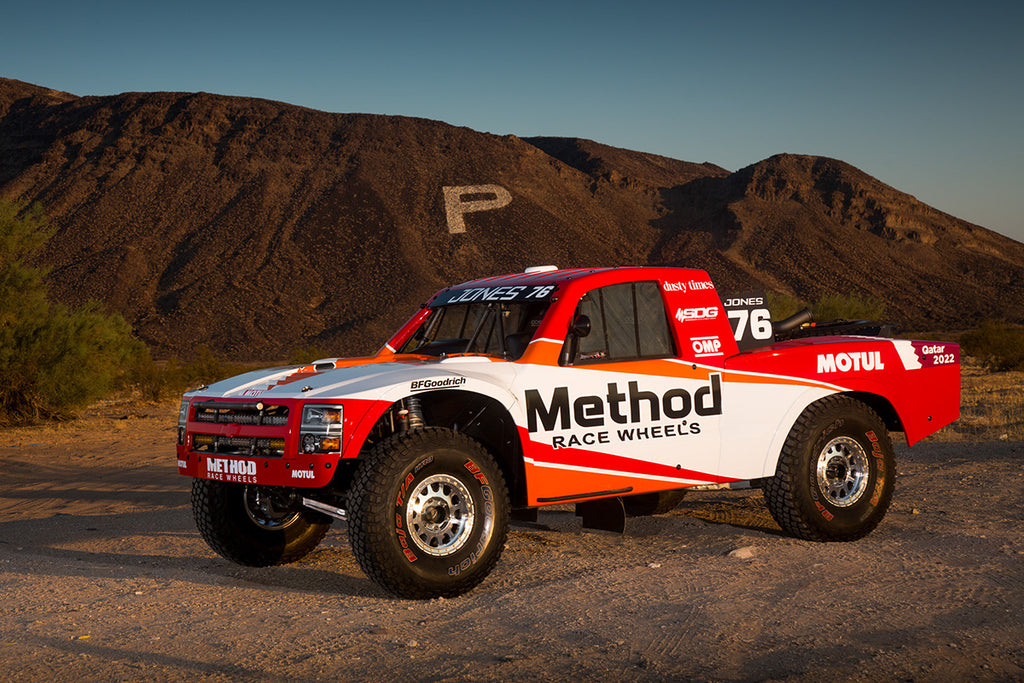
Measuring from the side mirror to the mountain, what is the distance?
5523 centimetres

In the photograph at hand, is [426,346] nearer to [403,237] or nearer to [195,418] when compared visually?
[195,418]

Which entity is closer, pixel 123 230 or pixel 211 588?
pixel 211 588

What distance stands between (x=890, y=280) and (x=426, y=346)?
78182 mm

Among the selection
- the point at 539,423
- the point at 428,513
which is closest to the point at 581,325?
the point at 539,423

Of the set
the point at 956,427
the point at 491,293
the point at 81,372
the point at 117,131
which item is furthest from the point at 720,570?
the point at 117,131

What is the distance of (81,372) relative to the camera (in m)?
24.0

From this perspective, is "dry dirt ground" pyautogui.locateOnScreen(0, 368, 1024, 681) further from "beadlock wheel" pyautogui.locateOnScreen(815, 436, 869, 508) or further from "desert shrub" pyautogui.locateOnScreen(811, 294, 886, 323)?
"desert shrub" pyautogui.locateOnScreen(811, 294, 886, 323)

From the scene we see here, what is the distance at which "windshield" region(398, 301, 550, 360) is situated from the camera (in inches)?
298

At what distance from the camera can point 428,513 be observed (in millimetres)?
6680

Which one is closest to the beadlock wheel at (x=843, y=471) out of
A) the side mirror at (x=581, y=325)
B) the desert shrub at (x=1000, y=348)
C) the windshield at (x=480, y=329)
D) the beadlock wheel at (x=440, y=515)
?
the side mirror at (x=581, y=325)

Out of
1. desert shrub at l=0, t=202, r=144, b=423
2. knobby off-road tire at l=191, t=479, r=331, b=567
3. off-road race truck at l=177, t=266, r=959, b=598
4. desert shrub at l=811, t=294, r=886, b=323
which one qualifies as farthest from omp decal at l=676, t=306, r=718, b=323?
desert shrub at l=811, t=294, r=886, b=323

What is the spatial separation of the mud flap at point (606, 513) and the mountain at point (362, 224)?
54527 mm

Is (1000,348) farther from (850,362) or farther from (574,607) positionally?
(574,607)

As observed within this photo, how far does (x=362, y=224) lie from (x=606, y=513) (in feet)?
233
